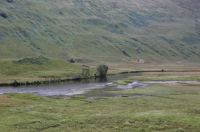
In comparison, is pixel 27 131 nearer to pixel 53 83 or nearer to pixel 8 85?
pixel 8 85

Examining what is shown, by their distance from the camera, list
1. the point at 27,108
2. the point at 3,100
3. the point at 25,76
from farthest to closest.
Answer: the point at 25,76
the point at 3,100
the point at 27,108

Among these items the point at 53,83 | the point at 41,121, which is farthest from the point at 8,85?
the point at 41,121

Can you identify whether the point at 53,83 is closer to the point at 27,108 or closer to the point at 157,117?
the point at 27,108

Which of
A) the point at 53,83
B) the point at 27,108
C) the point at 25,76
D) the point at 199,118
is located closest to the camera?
the point at 199,118

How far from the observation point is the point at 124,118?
70.7 meters

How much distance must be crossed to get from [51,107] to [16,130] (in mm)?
24690

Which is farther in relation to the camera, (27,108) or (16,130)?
(27,108)

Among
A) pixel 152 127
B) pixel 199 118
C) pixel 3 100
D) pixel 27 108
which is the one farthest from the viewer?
pixel 3 100

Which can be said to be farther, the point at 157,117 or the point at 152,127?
the point at 157,117

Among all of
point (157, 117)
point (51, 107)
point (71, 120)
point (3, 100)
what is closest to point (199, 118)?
point (157, 117)

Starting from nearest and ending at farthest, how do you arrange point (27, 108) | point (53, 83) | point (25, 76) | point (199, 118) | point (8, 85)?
point (199, 118)
point (27, 108)
point (8, 85)
point (53, 83)
point (25, 76)

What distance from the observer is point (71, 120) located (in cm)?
7038

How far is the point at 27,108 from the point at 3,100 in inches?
539

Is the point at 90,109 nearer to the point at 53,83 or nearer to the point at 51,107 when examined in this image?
the point at 51,107
